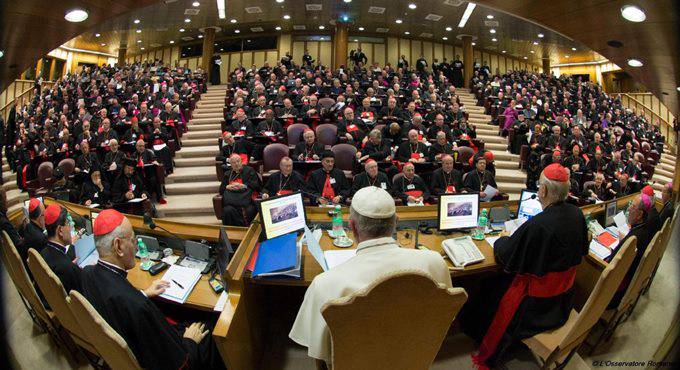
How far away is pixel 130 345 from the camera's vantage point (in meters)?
A: 1.74

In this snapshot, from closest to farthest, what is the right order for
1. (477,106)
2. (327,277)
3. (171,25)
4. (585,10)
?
(327,277), (585,10), (477,106), (171,25)

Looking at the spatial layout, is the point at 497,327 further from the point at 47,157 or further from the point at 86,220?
the point at 47,157

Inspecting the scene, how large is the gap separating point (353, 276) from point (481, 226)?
2.28 meters

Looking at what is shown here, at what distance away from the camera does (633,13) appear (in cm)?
272

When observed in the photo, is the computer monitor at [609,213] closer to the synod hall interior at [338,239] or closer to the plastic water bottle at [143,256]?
the synod hall interior at [338,239]

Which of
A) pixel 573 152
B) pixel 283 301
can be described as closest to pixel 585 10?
pixel 283 301

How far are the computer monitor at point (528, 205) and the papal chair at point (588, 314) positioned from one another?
135 centimetres

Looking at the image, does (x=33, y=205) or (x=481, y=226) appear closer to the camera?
(x=33, y=205)

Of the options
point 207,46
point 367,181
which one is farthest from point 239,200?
point 207,46

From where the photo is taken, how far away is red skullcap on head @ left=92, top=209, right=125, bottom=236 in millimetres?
1886

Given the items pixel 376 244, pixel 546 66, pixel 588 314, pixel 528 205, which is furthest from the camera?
pixel 546 66

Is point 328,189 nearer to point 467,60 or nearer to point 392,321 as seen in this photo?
point 392,321

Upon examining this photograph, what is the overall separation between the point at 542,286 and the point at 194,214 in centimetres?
→ 532

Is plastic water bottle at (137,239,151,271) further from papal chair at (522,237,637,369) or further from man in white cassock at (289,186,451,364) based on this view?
papal chair at (522,237,637,369)
